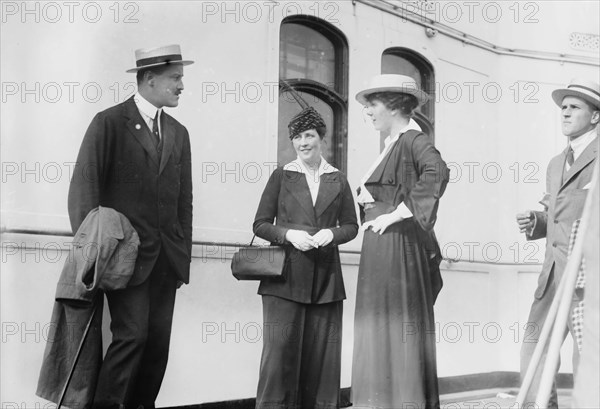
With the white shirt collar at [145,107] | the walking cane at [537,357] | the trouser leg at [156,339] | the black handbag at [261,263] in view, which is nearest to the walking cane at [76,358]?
the trouser leg at [156,339]

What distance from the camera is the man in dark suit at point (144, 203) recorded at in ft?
14.4

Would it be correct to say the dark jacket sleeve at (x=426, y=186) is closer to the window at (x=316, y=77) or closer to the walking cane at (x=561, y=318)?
the window at (x=316, y=77)

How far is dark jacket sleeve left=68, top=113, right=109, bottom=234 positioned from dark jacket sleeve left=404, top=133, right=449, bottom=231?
5.17ft

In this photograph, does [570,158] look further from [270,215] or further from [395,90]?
[270,215]

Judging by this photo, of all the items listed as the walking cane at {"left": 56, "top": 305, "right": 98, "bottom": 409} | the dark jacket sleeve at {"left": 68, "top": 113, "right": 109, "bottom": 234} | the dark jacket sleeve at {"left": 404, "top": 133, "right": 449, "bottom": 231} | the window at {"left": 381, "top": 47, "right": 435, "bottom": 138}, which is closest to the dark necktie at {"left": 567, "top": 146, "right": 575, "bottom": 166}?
the dark jacket sleeve at {"left": 404, "top": 133, "right": 449, "bottom": 231}

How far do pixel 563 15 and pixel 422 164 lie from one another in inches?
82.4

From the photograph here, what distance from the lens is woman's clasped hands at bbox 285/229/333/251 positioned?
467cm

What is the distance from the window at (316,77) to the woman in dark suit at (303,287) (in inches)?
20.8

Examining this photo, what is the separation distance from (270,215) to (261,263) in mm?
311

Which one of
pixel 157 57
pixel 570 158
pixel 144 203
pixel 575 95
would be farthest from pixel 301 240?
pixel 575 95

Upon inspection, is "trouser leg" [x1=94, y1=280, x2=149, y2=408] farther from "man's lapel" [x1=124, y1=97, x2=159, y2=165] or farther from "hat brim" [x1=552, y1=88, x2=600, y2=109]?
"hat brim" [x1=552, y1=88, x2=600, y2=109]

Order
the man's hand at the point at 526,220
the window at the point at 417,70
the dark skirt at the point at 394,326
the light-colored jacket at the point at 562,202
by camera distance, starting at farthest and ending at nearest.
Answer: the window at the point at 417,70, the man's hand at the point at 526,220, the light-colored jacket at the point at 562,202, the dark skirt at the point at 394,326

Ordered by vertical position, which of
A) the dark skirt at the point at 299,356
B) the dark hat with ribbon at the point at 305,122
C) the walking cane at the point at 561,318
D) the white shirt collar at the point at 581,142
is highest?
the dark hat with ribbon at the point at 305,122

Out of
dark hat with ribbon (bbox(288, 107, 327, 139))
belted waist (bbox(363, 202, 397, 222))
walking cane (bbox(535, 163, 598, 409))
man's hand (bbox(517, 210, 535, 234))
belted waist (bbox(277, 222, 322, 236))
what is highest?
dark hat with ribbon (bbox(288, 107, 327, 139))
